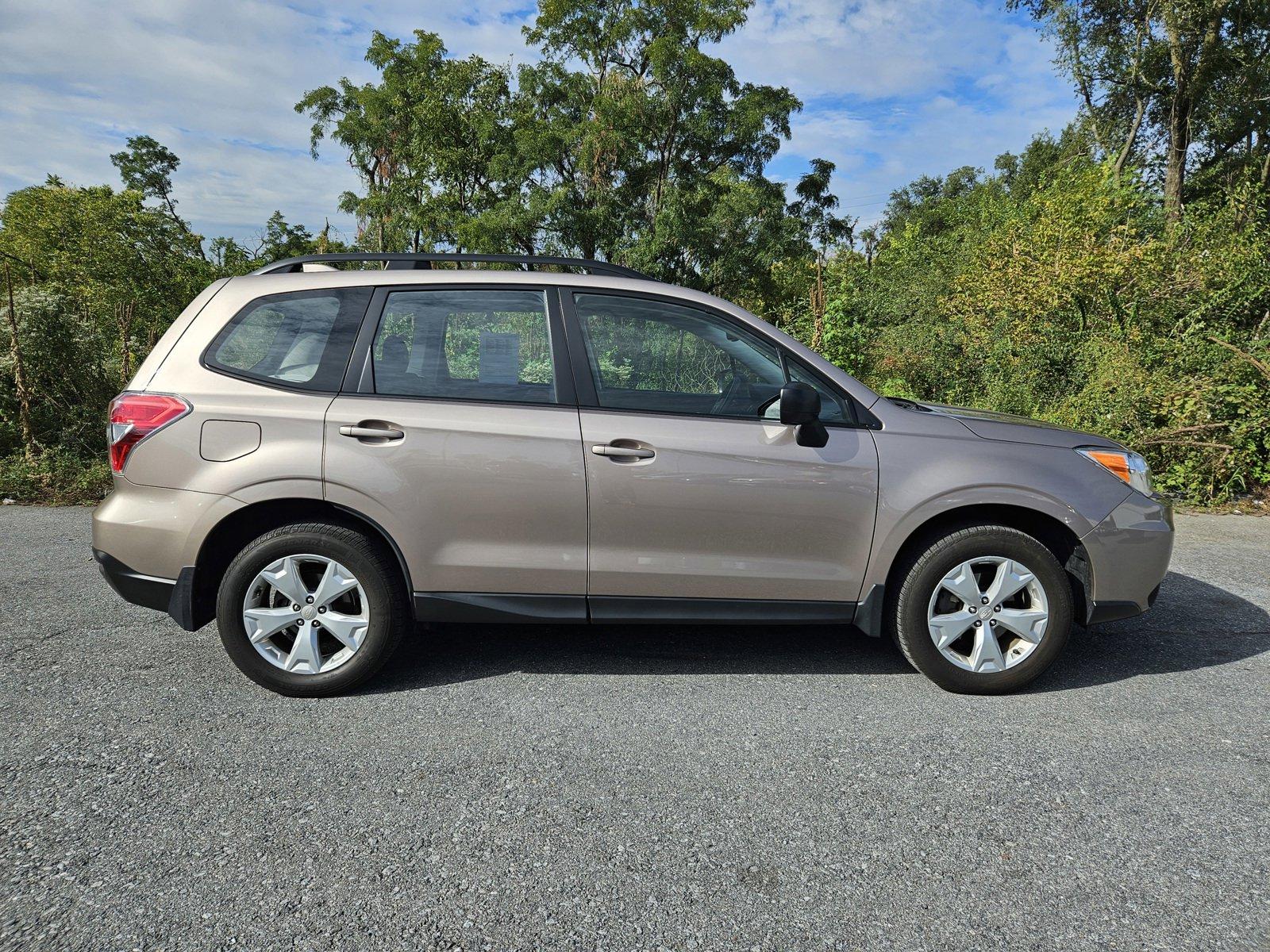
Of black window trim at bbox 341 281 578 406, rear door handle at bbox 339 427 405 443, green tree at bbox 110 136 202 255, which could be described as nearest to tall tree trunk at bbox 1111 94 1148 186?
black window trim at bbox 341 281 578 406

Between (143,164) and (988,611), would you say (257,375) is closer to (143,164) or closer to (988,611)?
(988,611)

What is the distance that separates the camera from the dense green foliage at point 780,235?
838 cm

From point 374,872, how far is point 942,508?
255 cm

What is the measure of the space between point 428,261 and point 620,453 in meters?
1.27

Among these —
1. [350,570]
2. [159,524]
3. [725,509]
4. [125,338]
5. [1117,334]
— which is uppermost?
[1117,334]

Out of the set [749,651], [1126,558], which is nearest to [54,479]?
[749,651]

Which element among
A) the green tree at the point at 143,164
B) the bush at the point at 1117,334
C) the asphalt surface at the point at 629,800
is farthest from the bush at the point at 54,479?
the green tree at the point at 143,164

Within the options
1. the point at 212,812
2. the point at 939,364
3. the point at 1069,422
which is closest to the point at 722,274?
the point at 939,364

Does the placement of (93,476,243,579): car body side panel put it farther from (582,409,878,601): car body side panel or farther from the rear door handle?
(582,409,878,601): car body side panel

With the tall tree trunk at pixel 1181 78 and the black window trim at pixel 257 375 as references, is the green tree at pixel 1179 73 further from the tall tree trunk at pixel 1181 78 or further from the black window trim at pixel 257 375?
the black window trim at pixel 257 375

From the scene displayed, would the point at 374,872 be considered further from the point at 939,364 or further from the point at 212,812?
the point at 939,364

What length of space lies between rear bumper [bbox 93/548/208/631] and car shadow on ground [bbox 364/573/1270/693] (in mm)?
812

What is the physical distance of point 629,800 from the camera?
2.66 m

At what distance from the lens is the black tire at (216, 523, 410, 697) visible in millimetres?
3287
